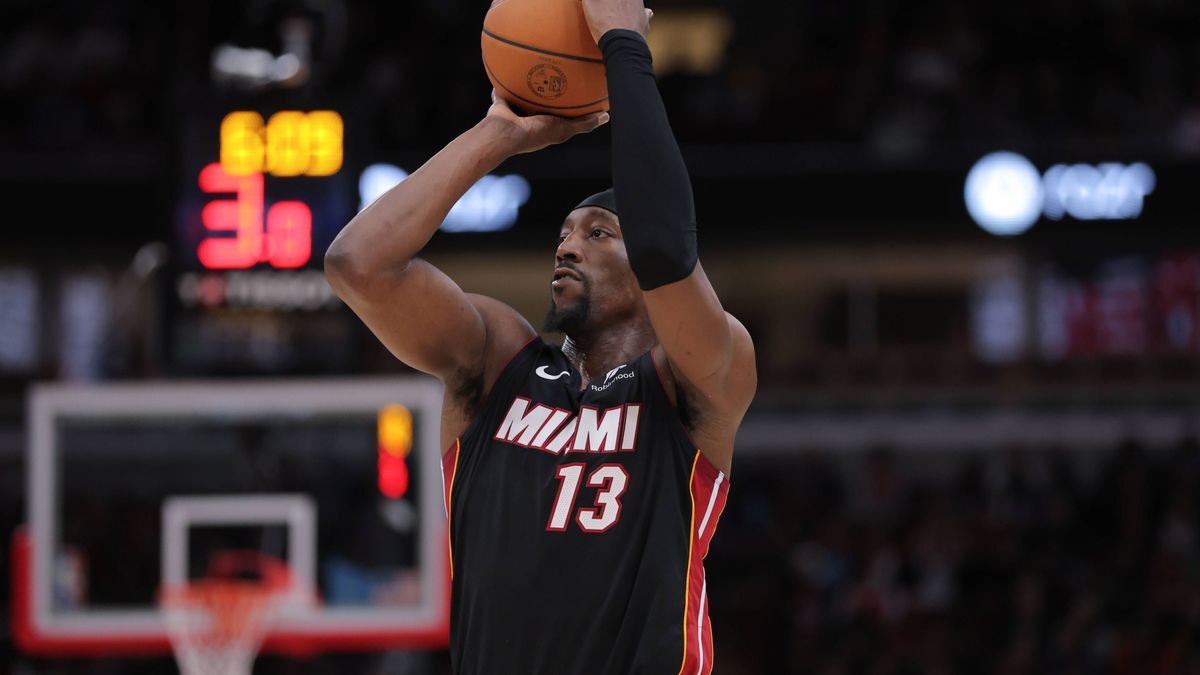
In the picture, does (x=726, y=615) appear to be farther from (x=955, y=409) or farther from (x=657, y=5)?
(x=657, y=5)

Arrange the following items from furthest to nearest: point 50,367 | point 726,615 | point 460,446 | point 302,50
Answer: point 50,367 < point 726,615 < point 302,50 < point 460,446

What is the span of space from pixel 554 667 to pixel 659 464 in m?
0.42

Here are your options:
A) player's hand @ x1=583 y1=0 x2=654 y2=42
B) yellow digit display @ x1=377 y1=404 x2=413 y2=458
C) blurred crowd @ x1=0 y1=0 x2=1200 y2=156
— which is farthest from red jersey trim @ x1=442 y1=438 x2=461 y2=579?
blurred crowd @ x1=0 y1=0 x2=1200 y2=156

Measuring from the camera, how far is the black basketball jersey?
113 inches

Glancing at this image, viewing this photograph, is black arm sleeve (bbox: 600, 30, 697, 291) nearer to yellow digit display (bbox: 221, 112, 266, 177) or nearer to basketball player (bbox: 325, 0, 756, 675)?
basketball player (bbox: 325, 0, 756, 675)

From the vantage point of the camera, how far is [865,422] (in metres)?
13.9

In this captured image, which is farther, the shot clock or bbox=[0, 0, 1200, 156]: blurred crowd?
bbox=[0, 0, 1200, 156]: blurred crowd

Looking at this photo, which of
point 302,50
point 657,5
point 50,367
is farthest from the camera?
point 657,5

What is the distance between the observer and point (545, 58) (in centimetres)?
312

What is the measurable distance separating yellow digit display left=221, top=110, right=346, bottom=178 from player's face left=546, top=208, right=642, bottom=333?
4874 millimetres

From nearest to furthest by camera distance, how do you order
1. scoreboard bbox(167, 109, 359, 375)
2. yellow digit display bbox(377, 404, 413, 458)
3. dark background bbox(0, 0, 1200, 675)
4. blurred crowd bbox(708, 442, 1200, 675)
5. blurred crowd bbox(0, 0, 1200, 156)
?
scoreboard bbox(167, 109, 359, 375)
yellow digit display bbox(377, 404, 413, 458)
blurred crowd bbox(708, 442, 1200, 675)
dark background bbox(0, 0, 1200, 675)
blurred crowd bbox(0, 0, 1200, 156)

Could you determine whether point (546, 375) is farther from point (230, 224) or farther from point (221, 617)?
point (221, 617)

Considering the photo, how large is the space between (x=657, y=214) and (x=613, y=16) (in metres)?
0.43

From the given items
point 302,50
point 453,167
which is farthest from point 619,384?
point 302,50
